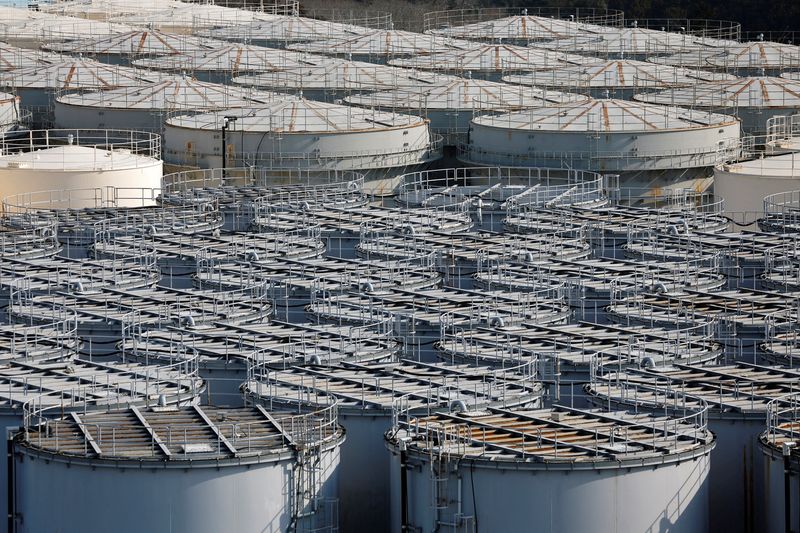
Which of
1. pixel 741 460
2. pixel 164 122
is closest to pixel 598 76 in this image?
pixel 164 122

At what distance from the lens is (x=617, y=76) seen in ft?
352

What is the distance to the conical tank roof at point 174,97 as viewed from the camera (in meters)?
95.3

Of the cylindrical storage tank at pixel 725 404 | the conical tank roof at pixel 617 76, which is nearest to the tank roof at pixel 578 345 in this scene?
the cylindrical storage tank at pixel 725 404

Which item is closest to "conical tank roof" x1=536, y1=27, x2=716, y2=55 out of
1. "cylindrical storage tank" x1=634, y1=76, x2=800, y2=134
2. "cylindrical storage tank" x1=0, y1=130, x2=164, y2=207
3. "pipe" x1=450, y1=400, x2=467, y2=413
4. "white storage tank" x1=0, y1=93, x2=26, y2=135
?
"cylindrical storage tank" x1=634, y1=76, x2=800, y2=134

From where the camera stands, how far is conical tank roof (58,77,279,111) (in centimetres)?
9531

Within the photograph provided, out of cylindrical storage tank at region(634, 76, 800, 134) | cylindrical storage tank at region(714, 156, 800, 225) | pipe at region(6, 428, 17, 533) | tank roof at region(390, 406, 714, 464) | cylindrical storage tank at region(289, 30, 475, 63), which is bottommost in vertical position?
pipe at region(6, 428, 17, 533)

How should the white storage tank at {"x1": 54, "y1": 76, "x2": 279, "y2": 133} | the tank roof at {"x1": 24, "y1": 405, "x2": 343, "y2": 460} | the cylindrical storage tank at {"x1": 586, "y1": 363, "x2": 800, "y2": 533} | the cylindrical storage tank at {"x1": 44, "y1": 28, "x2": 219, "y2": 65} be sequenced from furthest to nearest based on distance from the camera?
1. the cylindrical storage tank at {"x1": 44, "y1": 28, "x2": 219, "y2": 65}
2. the white storage tank at {"x1": 54, "y1": 76, "x2": 279, "y2": 133}
3. the cylindrical storage tank at {"x1": 586, "y1": 363, "x2": 800, "y2": 533}
4. the tank roof at {"x1": 24, "y1": 405, "x2": 343, "y2": 460}

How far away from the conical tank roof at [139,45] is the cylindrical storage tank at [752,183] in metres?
46.4

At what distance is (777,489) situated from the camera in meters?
41.0

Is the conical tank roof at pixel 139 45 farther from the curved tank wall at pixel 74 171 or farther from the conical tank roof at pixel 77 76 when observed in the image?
the curved tank wall at pixel 74 171

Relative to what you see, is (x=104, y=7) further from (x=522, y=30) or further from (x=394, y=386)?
(x=394, y=386)

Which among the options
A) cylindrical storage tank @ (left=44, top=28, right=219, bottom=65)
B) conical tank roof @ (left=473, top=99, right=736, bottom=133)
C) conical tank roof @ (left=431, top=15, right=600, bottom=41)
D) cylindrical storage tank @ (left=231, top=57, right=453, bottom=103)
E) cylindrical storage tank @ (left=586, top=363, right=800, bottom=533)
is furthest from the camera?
conical tank roof @ (left=431, top=15, right=600, bottom=41)

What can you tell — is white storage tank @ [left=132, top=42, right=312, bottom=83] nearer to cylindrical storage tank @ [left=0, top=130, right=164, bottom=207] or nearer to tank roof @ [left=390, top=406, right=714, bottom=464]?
cylindrical storage tank @ [left=0, top=130, right=164, bottom=207]

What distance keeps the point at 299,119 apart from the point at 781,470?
48181 mm
